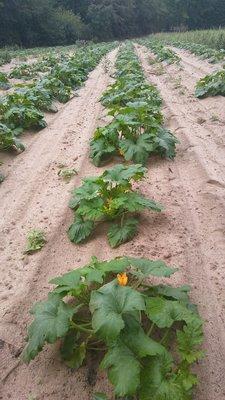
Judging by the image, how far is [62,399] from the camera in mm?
2250

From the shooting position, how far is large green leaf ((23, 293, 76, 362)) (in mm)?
2242

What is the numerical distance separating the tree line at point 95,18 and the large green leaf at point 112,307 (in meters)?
39.4

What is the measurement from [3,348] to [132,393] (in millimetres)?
1048

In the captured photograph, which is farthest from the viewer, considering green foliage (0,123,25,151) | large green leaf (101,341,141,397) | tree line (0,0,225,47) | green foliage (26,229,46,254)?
tree line (0,0,225,47)

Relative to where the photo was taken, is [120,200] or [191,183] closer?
[120,200]

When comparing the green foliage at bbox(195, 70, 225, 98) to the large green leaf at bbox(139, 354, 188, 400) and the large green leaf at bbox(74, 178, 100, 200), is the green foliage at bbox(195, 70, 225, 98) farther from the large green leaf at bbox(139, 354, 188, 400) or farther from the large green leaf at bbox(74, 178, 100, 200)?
the large green leaf at bbox(139, 354, 188, 400)

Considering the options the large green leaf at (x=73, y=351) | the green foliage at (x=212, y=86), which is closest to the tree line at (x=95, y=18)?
the green foliage at (x=212, y=86)

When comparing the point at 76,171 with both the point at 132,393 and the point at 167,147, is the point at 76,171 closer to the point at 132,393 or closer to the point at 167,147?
the point at 167,147

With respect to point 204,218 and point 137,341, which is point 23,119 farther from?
point 137,341

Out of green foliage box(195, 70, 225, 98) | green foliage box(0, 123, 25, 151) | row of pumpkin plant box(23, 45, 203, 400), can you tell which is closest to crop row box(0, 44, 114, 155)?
green foliage box(0, 123, 25, 151)

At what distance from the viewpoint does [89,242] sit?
3.58 metres

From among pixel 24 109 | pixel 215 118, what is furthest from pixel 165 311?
pixel 24 109

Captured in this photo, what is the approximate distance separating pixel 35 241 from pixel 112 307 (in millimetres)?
1599

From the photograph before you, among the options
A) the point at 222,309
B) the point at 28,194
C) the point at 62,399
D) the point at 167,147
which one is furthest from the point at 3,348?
the point at 167,147
